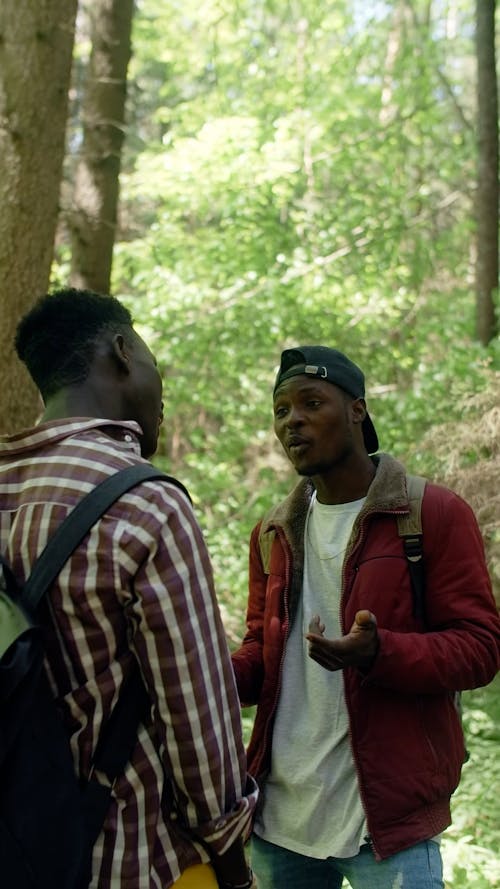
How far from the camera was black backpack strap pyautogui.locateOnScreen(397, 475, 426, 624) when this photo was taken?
2.32 m

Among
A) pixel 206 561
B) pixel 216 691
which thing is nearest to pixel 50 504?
pixel 206 561

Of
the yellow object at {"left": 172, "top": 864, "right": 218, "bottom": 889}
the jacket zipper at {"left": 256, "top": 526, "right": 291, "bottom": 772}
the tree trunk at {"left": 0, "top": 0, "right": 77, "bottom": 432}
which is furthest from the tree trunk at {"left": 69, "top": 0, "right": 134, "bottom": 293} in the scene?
the yellow object at {"left": 172, "top": 864, "right": 218, "bottom": 889}

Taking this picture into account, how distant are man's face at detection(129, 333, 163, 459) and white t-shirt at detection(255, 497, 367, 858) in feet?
2.49

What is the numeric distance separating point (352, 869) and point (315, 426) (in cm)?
121

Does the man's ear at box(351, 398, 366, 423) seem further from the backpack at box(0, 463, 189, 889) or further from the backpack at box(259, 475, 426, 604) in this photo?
the backpack at box(0, 463, 189, 889)

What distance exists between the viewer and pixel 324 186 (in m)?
13.6

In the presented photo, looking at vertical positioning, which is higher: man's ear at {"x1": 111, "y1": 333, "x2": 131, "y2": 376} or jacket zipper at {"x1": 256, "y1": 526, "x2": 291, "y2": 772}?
man's ear at {"x1": 111, "y1": 333, "x2": 131, "y2": 376}

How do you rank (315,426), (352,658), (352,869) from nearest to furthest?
(352,658) → (352,869) → (315,426)

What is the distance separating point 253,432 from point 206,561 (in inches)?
390

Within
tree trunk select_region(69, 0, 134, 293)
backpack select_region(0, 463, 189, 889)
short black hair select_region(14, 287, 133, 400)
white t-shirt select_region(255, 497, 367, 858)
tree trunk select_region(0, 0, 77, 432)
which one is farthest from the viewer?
tree trunk select_region(69, 0, 134, 293)

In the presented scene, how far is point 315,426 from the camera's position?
2584 millimetres

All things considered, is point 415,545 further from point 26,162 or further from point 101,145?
point 101,145

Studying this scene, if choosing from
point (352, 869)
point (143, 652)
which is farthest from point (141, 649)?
point (352, 869)

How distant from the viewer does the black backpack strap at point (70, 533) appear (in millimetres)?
1625
